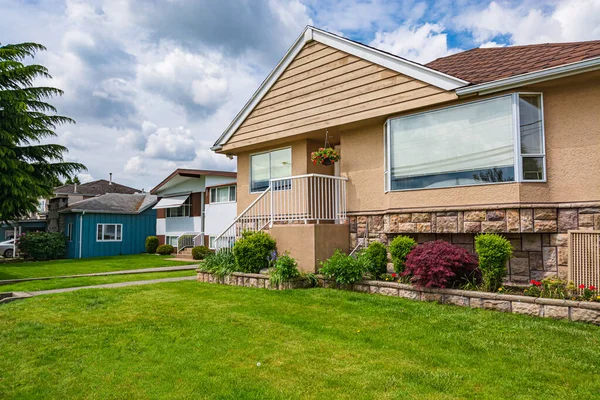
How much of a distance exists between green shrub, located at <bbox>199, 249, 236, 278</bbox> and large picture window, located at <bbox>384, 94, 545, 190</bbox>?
14.5 ft

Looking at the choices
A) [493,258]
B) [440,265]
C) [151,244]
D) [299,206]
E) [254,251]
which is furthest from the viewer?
[151,244]

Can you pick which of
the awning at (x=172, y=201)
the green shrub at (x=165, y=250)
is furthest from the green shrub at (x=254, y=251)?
the green shrub at (x=165, y=250)

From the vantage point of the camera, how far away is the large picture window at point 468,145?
726cm

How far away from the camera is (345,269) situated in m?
8.12

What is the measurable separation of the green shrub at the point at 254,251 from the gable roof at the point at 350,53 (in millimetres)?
4587

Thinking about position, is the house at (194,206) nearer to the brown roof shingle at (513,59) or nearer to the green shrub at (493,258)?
the brown roof shingle at (513,59)

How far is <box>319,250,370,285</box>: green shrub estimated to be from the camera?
8078 mm

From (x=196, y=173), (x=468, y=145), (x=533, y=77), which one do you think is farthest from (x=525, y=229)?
(x=196, y=173)

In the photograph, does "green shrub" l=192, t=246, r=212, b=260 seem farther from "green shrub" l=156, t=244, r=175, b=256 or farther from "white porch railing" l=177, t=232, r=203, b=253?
"green shrub" l=156, t=244, r=175, b=256

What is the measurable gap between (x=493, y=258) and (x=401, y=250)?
1726 millimetres

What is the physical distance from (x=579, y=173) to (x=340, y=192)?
5.05 meters

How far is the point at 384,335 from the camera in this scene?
17.2ft

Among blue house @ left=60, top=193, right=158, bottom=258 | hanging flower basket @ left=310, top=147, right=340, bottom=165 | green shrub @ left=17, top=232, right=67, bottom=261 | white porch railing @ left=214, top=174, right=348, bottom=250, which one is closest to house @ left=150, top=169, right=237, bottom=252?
blue house @ left=60, top=193, right=158, bottom=258

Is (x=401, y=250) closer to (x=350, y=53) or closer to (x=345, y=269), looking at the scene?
(x=345, y=269)
